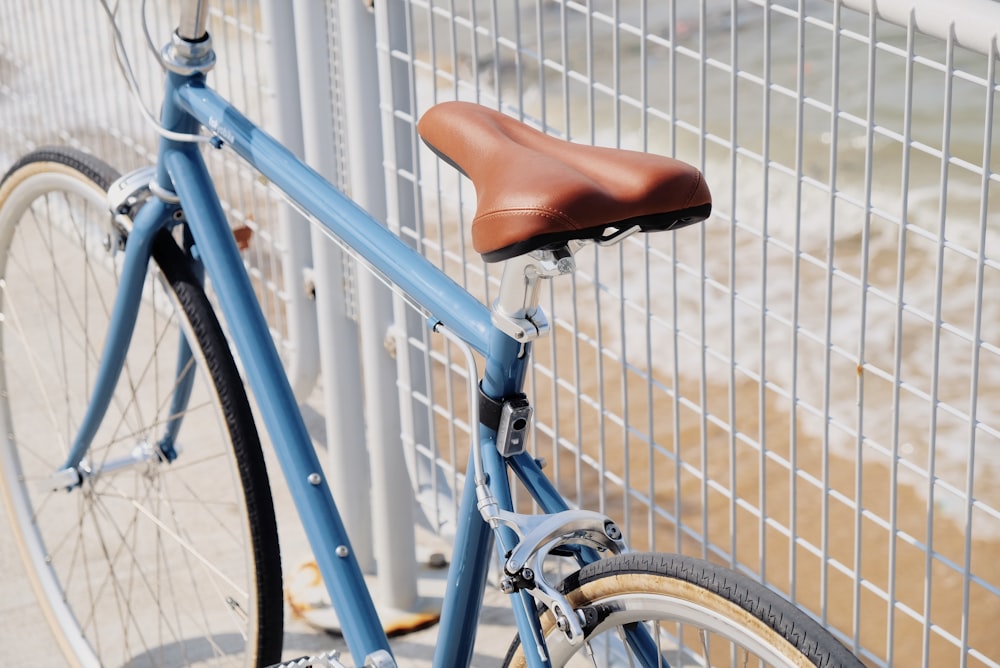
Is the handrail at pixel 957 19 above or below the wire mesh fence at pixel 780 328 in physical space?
above

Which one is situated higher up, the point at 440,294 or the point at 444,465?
the point at 440,294

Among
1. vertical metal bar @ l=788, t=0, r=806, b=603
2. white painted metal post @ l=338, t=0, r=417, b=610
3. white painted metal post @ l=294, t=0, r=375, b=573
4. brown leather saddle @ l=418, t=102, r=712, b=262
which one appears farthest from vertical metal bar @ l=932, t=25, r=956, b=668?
white painted metal post @ l=294, t=0, r=375, b=573

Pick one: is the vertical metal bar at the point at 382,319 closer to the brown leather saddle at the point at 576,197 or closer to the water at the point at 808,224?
the water at the point at 808,224

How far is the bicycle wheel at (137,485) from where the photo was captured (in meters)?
1.84

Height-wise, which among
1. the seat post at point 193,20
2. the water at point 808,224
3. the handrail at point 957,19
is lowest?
the water at point 808,224

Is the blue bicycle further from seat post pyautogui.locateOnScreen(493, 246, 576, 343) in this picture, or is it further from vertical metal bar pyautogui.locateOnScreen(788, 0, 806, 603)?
vertical metal bar pyautogui.locateOnScreen(788, 0, 806, 603)

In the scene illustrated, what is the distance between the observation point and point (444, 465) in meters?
2.20

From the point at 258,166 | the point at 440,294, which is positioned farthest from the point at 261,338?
the point at 440,294

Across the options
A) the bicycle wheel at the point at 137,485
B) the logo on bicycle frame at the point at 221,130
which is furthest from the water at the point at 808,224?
the bicycle wheel at the point at 137,485

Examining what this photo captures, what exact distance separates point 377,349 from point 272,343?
0.49 meters

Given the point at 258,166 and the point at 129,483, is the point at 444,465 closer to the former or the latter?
the point at 258,166

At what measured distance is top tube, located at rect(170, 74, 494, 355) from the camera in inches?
53.7

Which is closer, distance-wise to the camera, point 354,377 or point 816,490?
point 354,377

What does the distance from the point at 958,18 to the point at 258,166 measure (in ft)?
2.66
